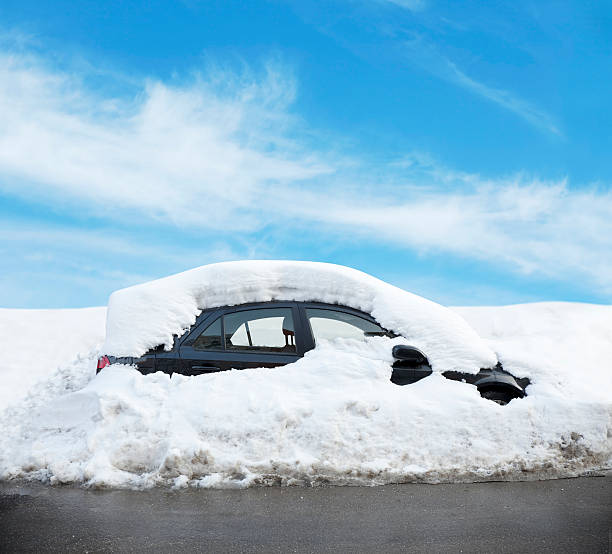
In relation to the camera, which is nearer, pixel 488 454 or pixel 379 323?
pixel 488 454

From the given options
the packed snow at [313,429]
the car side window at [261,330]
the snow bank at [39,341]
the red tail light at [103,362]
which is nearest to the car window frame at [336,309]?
the car side window at [261,330]

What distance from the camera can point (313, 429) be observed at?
5.61 metres

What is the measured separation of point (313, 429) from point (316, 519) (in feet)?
3.65

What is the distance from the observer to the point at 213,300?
6793 mm

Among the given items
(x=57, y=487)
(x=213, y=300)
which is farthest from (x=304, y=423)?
(x=57, y=487)

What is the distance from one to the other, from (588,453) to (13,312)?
13895 millimetres

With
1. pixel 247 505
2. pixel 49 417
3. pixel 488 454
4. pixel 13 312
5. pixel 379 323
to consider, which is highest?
pixel 13 312

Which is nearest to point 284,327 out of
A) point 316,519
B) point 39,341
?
point 316,519

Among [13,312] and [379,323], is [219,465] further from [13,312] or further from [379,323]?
[13,312]

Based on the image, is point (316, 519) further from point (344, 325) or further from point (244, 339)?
point (344, 325)

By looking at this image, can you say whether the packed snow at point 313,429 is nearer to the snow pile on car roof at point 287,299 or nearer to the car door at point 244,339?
the car door at point 244,339

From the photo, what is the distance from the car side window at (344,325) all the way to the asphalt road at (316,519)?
188cm

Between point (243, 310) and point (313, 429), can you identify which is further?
point (243, 310)

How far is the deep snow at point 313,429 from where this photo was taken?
17.7 ft
